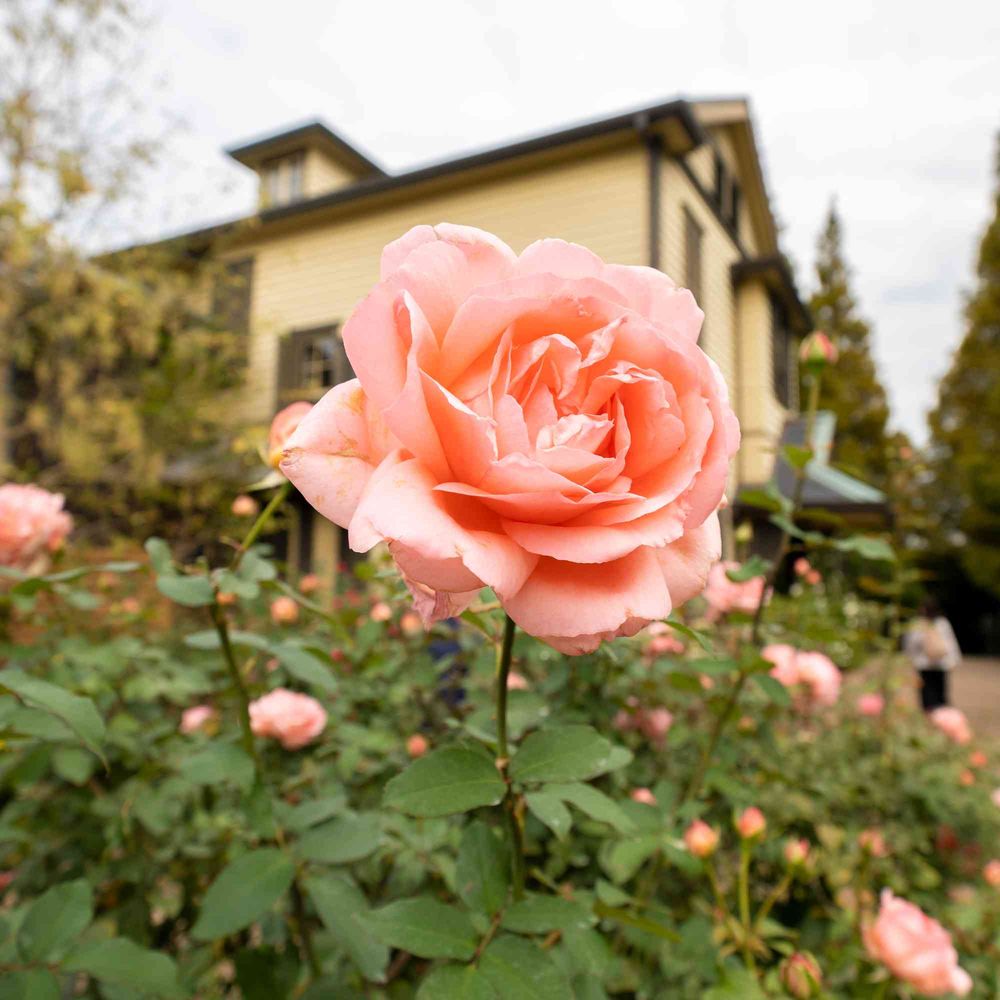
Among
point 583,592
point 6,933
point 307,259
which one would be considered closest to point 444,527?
point 583,592

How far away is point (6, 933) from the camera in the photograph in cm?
77

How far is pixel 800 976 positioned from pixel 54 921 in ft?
2.69

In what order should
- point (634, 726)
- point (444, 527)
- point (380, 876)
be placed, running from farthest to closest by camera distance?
point (634, 726) → point (380, 876) → point (444, 527)

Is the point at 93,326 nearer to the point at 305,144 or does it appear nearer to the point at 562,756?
the point at 305,144

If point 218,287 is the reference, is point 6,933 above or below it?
below

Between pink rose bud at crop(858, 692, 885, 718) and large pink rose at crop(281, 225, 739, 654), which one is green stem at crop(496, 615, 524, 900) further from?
pink rose bud at crop(858, 692, 885, 718)

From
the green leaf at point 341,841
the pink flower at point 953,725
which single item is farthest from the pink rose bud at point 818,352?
the pink flower at point 953,725

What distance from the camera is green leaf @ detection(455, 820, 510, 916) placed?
1.94ft

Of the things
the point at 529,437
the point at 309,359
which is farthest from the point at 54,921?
the point at 309,359

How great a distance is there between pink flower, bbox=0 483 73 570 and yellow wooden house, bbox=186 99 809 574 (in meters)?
5.71

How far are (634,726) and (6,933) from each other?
1.12 meters

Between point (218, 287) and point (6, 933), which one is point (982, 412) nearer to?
point (218, 287)

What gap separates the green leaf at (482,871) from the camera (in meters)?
0.59

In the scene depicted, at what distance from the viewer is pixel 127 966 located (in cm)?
68
